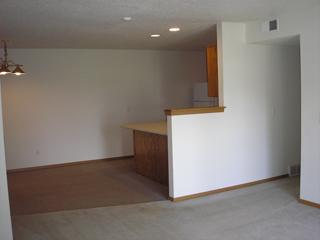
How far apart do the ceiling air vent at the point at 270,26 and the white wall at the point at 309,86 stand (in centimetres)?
10

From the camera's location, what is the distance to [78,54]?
7207 millimetres

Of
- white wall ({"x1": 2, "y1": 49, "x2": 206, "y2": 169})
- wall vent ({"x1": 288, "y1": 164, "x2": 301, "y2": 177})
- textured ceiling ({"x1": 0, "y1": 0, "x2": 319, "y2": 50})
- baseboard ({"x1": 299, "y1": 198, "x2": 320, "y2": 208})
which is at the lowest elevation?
baseboard ({"x1": 299, "y1": 198, "x2": 320, "y2": 208})

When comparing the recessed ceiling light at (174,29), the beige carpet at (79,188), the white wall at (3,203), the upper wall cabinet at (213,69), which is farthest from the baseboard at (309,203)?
the white wall at (3,203)

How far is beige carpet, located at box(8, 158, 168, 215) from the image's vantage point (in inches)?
188

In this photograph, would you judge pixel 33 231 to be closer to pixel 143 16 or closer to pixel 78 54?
pixel 143 16

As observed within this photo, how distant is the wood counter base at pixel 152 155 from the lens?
5.51 metres

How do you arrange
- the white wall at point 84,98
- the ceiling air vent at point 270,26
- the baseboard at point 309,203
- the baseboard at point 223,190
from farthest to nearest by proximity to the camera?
the white wall at point 84,98 < the baseboard at point 223,190 < the ceiling air vent at point 270,26 < the baseboard at point 309,203

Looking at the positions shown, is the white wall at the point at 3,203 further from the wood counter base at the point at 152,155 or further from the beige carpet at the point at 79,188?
the wood counter base at the point at 152,155

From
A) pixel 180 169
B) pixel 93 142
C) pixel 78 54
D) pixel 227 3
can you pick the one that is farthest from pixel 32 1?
pixel 93 142

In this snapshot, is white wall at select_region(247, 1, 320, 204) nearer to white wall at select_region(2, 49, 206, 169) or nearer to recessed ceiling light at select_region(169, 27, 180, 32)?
recessed ceiling light at select_region(169, 27, 180, 32)

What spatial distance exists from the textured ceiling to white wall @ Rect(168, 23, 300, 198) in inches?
26.3

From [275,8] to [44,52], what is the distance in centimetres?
447

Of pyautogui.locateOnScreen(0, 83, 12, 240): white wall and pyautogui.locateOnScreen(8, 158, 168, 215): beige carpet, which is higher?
pyautogui.locateOnScreen(0, 83, 12, 240): white wall

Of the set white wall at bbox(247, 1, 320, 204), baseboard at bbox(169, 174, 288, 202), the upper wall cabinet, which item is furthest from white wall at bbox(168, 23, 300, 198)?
white wall at bbox(247, 1, 320, 204)
